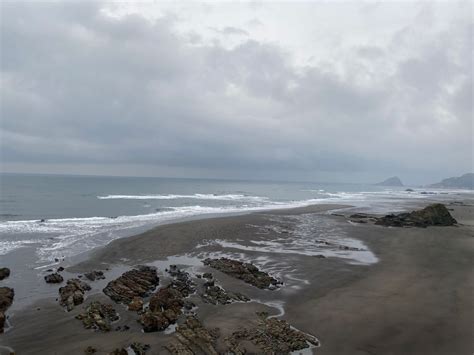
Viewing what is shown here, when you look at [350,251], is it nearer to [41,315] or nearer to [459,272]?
[459,272]

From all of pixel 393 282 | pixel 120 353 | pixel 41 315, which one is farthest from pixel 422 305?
pixel 41 315

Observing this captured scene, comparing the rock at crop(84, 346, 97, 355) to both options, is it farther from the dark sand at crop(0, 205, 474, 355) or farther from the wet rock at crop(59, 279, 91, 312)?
the wet rock at crop(59, 279, 91, 312)

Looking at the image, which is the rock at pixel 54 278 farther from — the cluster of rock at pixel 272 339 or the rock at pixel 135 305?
the cluster of rock at pixel 272 339

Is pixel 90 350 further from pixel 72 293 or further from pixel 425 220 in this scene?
pixel 425 220

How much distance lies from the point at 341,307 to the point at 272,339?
16.7 feet

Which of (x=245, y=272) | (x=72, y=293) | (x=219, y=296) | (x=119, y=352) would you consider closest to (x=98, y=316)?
(x=72, y=293)

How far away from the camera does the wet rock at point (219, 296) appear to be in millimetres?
16925

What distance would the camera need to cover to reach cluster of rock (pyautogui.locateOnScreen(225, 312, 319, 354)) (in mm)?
12211

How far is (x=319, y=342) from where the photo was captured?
1291 cm

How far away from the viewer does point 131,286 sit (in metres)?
18.2

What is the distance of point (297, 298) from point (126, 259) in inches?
548

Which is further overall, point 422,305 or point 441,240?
point 441,240

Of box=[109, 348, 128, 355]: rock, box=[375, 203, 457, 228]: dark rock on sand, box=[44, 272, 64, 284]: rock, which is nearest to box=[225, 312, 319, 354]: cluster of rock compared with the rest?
box=[109, 348, 128, 355]: rock

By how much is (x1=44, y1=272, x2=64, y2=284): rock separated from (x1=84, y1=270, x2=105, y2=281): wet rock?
1472 millimetres
